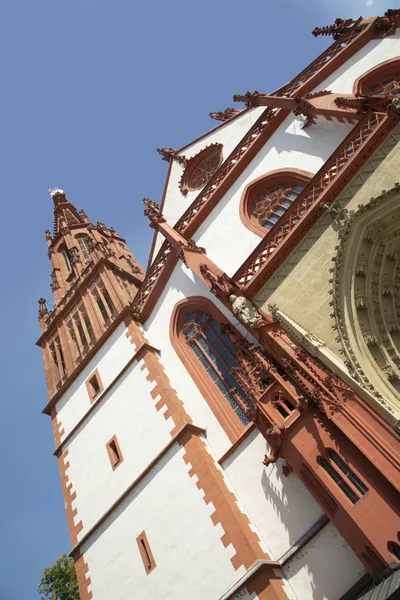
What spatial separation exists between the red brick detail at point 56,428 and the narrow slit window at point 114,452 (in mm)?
3023

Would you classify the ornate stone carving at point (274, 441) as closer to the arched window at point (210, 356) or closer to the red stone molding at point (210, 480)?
the red stone molding at point (210, 480)

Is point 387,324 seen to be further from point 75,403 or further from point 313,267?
point 75,403

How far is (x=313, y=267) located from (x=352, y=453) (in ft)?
14.2

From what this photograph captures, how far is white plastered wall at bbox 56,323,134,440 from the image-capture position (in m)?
16.1

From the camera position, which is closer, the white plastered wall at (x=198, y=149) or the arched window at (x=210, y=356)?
the arched window at (x=210, y=356)

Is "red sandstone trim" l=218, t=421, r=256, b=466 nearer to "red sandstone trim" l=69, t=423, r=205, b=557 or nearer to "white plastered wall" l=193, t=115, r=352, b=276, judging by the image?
"red sandstone trim" l=69, t=423, r=205, b=557

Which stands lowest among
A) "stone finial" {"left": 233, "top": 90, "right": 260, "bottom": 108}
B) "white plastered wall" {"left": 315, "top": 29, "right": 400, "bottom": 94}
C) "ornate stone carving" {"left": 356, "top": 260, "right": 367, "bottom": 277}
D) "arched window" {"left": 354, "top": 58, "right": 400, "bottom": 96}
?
"ornate stone carving" {"left": 356, "top": 260, "right": 367, "bottom": 277}

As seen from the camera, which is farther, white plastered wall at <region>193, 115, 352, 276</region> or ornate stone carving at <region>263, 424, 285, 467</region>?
white plastered wall at <region>193, 115, 352, 276</region>

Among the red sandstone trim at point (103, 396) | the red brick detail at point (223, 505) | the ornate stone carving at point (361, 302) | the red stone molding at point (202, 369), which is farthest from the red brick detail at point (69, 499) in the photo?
the ornate stone carving at point (361, 302)

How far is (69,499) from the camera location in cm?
1489

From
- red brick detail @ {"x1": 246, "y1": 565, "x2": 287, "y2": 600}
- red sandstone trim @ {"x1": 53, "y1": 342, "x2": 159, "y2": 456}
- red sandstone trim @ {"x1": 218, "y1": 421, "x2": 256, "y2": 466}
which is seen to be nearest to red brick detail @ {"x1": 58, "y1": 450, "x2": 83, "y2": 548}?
red sandstone trim @ {"x1": 53, "y1": 342, "x2": 159, "y2": 456}

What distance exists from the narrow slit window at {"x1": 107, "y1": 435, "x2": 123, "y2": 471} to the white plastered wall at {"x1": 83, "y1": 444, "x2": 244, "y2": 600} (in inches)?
49.4

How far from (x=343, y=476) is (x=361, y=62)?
42.4ft

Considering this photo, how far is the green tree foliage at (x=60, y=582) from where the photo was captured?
21.6 m
